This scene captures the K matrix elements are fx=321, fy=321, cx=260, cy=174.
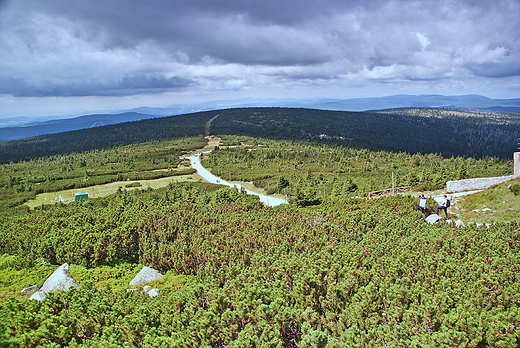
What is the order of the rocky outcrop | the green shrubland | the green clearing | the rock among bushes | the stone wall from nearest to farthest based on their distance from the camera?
the green shrubland → the rocky outcrop → the rock among bushes → the stone wall → the green clearing

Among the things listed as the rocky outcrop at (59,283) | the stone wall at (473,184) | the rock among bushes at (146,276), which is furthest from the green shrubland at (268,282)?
the stone wall at (473,184)

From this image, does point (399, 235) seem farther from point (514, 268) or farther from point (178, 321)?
point (178, 321)

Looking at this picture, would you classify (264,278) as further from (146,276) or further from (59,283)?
(59,283)

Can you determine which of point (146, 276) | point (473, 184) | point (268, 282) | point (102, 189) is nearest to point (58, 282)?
point (146, 276)

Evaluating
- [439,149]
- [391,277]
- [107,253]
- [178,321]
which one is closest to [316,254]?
[391,277]

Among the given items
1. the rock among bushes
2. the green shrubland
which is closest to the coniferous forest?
the green shrubland

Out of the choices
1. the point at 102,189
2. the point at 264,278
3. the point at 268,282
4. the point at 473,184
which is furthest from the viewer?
the point at 102,189

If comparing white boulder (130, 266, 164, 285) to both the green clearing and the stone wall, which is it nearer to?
the stone wall

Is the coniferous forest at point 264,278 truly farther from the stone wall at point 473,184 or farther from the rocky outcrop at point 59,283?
the stone wall at point 473,184

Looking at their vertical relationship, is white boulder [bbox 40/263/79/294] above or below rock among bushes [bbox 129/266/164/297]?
above

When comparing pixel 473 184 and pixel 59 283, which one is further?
pixel 473 184

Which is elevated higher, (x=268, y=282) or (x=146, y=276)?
(x=268, y=282)
